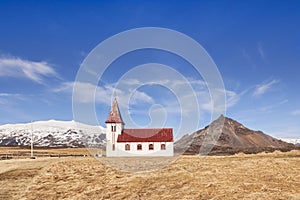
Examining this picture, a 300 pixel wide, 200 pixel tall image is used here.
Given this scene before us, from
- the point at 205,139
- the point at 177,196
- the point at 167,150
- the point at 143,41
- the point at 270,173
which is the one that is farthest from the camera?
the point at 205,139

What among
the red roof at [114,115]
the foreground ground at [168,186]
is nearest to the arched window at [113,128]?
the red roof at [114,115]

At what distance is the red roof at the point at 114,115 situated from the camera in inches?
3135

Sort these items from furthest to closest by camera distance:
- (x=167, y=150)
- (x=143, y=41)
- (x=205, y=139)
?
(x=205, y=139)
(x=167, y=150)
(x=143, y=41)

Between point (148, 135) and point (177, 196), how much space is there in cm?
5937

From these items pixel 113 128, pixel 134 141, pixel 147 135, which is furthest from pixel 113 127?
pixel 147 135

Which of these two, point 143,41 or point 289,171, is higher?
point 143,41

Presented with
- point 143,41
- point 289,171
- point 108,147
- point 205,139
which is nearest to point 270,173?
point 289,171

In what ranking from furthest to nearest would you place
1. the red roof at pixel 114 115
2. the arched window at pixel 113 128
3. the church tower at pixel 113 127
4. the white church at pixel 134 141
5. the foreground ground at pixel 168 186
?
the red roof at pixel 114 115 → the arched window at pixel 113 128 → the church tower at pixel 113 127 → the white church at pixel 134 141 → the foreground ground at pixel 168 186

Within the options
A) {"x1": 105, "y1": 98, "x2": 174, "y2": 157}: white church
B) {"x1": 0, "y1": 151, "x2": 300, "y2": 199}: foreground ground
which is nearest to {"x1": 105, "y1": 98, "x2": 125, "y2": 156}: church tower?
{"x1": 105, "y1": 98, "x2": 174, "y2": 157}: white church

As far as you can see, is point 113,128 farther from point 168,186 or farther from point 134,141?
point 168,186

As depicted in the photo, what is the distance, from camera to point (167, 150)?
74750 mm

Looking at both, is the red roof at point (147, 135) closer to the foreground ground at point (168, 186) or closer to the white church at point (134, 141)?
the white church at point (134, 141)

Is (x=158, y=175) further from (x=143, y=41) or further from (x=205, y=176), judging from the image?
(x=143, y=41)

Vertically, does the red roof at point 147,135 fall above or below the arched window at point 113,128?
below
